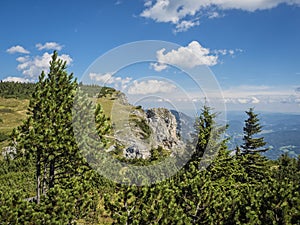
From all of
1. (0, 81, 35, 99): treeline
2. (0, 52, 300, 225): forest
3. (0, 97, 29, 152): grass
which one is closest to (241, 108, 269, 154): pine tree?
(0, 52, 300, 225): forest

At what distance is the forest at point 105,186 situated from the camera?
10906 mm

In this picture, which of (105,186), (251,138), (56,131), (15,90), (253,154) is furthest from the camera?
(15,90)

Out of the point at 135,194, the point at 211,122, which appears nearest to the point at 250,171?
the point at 211,122

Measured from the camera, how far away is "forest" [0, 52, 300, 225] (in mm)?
10906

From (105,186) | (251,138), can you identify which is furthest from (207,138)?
(251,138)

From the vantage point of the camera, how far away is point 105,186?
56.5ft

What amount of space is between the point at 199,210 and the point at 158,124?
52.9 meters

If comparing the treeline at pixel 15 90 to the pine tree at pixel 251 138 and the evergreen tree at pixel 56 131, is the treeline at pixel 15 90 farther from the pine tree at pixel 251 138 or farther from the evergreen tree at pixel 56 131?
the evergreen tree at pixel 56 131

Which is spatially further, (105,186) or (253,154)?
(253,154)

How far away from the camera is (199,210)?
43.0 ft

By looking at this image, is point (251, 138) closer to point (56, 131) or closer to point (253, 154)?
point (253, 154)

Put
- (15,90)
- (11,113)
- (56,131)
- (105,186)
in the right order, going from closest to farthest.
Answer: (56,131)
(105,186)
(11,113)
(15,90)

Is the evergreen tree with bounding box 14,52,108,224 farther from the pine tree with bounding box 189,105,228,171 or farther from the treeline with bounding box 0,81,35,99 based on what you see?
the treeline with bounding box 0,81,35,99

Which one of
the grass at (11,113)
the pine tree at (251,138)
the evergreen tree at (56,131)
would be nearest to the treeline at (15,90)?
the grass at (11,113)
